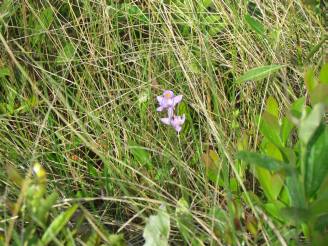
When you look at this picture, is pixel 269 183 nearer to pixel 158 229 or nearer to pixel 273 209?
A: pixel 273 209

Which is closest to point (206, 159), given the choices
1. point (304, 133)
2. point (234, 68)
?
point (304, 133)

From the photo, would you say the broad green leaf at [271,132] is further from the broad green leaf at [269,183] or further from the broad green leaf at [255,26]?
the broad green leaf at [255,26]

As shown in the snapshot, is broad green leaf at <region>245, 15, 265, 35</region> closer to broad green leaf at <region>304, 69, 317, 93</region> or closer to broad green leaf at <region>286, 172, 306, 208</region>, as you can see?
broad green leaf at <region>304, 69, 317, 93</region>

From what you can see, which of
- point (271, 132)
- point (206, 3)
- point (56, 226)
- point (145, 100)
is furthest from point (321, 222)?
point (206, 3)

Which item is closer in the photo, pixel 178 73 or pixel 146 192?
pixel 146 192

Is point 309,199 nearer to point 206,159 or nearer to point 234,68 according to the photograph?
point 206,159

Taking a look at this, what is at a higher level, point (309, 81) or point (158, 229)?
point (309, 81)
